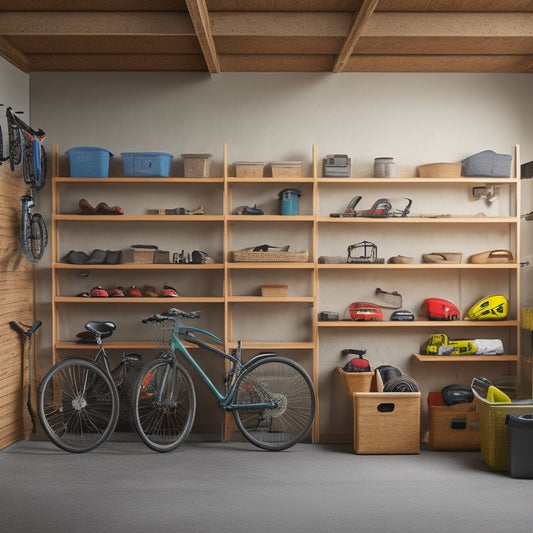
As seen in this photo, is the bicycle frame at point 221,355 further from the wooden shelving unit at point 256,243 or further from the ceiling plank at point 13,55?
the ceiling plank at point 13,55

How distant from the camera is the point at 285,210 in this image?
5.91 metres

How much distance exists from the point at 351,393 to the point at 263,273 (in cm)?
133

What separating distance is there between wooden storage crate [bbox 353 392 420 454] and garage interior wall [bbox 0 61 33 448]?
9.52ft

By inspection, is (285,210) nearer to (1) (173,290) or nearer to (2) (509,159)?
(1) (173,290)

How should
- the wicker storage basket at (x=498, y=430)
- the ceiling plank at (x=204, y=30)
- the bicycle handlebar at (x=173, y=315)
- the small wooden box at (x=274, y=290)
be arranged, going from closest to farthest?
the ceiling plank at (x=204, y=30), the wicker storage basket at (x=498, y=430), the bicycle handlebar at (x=173, y=315), the small wooden box at (x=274, y=290)

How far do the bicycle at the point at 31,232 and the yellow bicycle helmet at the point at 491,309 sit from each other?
3.80 metres

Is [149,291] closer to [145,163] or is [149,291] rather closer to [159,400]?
[159,400]

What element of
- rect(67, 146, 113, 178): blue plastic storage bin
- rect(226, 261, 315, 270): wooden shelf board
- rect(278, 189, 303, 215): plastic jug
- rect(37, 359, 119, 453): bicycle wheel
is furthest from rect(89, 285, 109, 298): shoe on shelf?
rect(278, 189, 303, 215): plastic jug

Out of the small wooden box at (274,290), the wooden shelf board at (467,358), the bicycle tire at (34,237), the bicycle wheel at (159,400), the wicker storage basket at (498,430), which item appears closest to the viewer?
the wicker storage basket at (498,430)

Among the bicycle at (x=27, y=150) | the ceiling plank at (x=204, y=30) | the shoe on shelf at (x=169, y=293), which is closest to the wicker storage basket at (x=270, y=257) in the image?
the shoe on shelf at (x=169, y=293)

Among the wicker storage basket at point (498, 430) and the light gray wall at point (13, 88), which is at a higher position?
the light gray wall at point (13, 88)

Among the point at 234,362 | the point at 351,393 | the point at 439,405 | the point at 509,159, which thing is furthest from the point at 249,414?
the point at 509,159

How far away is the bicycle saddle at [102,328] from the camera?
18.2ft

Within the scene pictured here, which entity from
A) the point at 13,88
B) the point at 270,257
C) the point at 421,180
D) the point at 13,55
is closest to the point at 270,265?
the point at 270,257
